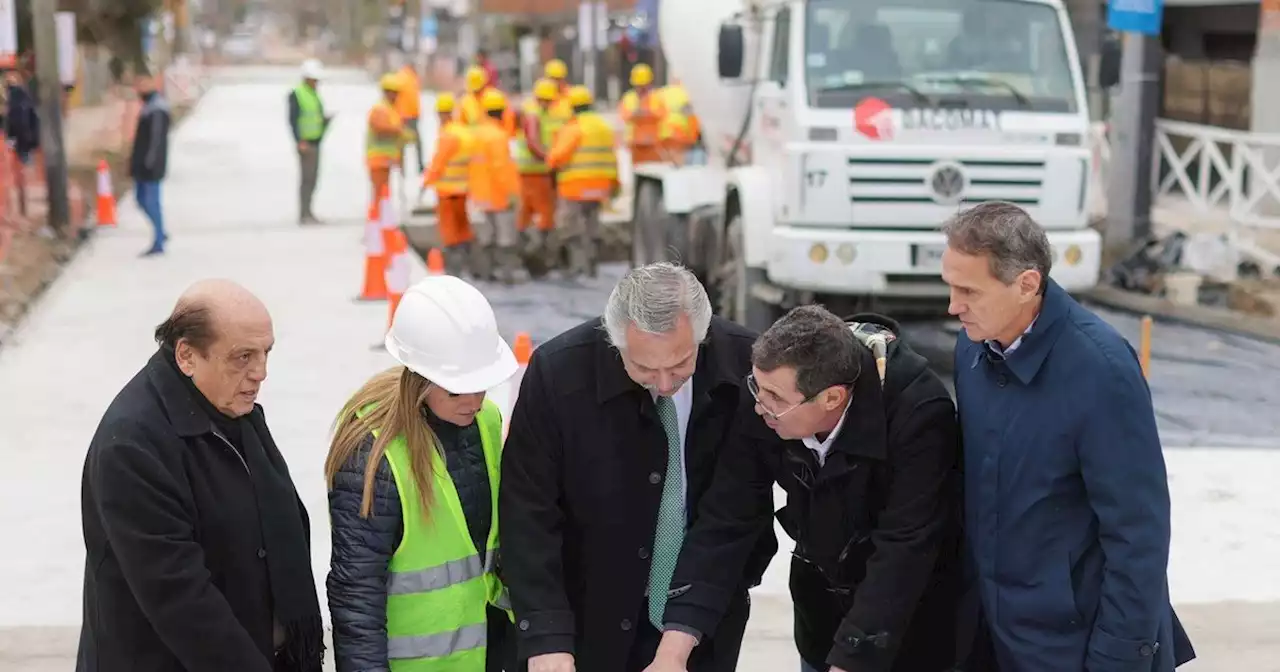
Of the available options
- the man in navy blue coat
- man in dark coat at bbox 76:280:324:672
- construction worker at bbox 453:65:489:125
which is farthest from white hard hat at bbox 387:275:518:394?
construction worker at bbox 453:65:489:125

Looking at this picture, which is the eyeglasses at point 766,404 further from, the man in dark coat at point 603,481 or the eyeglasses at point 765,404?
the man in dark coat at point 603,481

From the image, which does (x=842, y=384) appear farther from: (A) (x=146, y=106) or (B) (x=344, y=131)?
(B) (x=344, y=131)

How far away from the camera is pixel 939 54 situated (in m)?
10.5

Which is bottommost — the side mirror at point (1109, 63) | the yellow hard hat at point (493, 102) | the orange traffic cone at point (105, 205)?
the orange traffic cone at point (105, 205)

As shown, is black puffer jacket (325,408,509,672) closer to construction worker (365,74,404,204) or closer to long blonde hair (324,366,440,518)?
long blonde hair (324,366,440,518)

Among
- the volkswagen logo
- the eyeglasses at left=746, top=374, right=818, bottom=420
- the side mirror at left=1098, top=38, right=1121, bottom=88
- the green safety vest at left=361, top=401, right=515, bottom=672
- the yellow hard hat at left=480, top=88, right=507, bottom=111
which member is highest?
the side mirror at left=1098, top=38, right=1121, bottom=88

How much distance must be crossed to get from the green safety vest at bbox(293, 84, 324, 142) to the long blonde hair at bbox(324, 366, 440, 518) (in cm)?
1597

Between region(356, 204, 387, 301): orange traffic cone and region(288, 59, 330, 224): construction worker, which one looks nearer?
region(356, 204, 387, 301): orange traffic cone

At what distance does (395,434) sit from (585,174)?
37.8 ft

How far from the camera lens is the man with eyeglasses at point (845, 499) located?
3.11 metres

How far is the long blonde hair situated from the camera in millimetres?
3275

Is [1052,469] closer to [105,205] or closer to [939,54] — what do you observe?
[939,54]

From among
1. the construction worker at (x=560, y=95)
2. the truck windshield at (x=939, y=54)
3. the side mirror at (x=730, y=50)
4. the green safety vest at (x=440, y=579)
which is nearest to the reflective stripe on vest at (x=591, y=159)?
the construction worker at (x=560, y=95)

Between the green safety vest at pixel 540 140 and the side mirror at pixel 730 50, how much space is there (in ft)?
17.1
